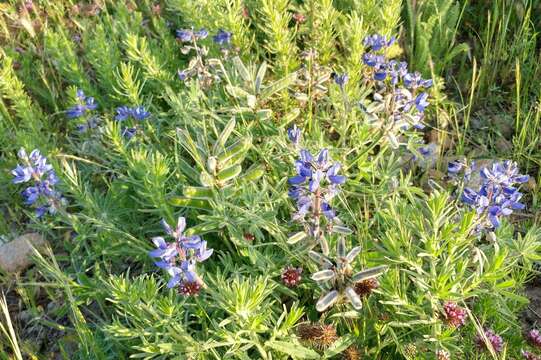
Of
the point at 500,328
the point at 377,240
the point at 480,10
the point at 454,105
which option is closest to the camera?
the point at 500,328

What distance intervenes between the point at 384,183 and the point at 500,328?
82cm

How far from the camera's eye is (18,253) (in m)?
3.28

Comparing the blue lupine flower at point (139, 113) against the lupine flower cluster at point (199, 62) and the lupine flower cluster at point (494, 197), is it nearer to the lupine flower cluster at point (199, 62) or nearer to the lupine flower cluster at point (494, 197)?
the lupine flower cluster at point (199, 62)

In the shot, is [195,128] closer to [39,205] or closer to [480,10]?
[39,205]

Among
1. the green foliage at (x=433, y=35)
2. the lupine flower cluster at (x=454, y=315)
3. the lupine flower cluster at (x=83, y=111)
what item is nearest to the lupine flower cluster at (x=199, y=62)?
the lupine flower cluster at (x=83, y=111)

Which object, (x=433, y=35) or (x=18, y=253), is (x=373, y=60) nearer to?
(x=433, y=35)

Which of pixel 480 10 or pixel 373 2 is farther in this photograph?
pixel 480 10

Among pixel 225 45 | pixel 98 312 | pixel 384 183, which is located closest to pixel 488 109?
pixel 384 183

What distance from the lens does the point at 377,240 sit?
8.92 feet

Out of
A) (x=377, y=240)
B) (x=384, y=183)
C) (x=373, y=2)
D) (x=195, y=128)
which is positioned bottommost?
(x=377, y=240)

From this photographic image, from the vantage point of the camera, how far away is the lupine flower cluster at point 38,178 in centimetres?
259

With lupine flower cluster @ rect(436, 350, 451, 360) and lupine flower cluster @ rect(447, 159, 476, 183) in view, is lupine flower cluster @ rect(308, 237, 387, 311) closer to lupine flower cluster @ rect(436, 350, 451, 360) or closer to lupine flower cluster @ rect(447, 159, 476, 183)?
lupine flower cluster @ rect(436, 350, 451, 360)

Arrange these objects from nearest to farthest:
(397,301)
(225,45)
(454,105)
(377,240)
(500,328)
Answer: (397,301) → (500,328) → (377,240) → (225,45) → (454,105)

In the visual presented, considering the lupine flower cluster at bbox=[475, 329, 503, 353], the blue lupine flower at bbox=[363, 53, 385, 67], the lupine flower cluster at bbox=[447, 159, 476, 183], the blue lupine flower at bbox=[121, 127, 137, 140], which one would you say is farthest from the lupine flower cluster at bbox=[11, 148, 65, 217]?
the lupine flower cluster at bbox=[475, 329, 503, 353]
